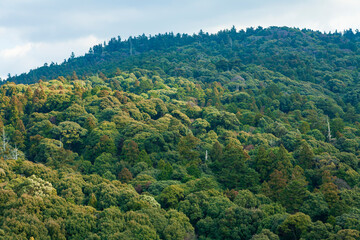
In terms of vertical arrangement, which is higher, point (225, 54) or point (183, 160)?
point (225, 54)

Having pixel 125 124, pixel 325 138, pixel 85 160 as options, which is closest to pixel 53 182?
pixel 85 160

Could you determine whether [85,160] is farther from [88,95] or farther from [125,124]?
[88,95]

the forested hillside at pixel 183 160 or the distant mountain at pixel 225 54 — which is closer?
the forested hillside at pixel 183 160

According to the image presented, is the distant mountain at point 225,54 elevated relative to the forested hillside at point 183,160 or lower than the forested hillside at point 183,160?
elevated

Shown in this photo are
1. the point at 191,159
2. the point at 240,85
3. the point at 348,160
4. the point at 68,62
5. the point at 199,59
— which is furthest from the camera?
the point at 68,62

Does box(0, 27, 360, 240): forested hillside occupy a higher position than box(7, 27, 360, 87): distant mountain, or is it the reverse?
box(7, 27, 360, 87): distant mountain

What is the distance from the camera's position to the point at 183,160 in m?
55.9

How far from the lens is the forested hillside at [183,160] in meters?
36.4

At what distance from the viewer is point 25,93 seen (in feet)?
263

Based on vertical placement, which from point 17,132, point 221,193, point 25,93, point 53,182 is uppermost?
point 25,93

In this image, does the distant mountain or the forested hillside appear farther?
the distant mountain

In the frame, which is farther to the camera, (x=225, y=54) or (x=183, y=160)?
(x=225, y=54)

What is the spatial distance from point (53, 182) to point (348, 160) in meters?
40.2

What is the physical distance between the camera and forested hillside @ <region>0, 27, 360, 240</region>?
3644 centimetres
